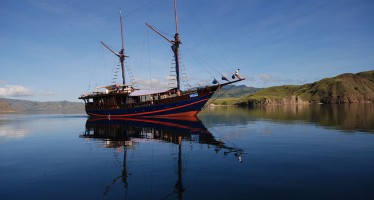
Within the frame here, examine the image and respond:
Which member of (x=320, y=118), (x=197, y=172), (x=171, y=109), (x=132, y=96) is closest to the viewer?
(x=197, y=172)

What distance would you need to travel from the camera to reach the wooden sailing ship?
59.4 metres

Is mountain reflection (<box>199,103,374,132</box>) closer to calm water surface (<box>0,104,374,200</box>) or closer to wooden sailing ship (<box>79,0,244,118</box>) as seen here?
wooden sailing ship (<box>79,0,244,118</box>)

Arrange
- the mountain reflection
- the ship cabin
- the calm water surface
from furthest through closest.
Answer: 1. the ship cabin
2. the mountain reflection
3. the calm water surface

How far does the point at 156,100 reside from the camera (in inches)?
2509

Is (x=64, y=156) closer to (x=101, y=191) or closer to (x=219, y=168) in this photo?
(x=101, y=191)

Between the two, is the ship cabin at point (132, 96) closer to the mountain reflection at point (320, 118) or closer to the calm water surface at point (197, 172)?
the mountain reflection at point (320, 118)

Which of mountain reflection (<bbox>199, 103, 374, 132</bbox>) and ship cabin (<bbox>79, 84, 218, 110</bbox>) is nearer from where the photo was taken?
mountain reflection (<bbox>199, 103, 374, 132</bbox>)

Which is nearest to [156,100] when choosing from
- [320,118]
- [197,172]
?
[320,118]

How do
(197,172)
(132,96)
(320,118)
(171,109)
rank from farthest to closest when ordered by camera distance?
(132,96)
(171,109)
(320,118)
(197,172)

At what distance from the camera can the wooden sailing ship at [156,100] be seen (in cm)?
5941

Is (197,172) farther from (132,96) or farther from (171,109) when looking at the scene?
(132,96)

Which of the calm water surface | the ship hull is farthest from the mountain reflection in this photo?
the calm water surface

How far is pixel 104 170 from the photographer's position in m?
15.6

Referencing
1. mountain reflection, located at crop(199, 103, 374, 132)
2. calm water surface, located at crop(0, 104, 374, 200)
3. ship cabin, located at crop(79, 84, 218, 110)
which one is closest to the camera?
calm water surface, located at crop(0, 104, 374, 200)
